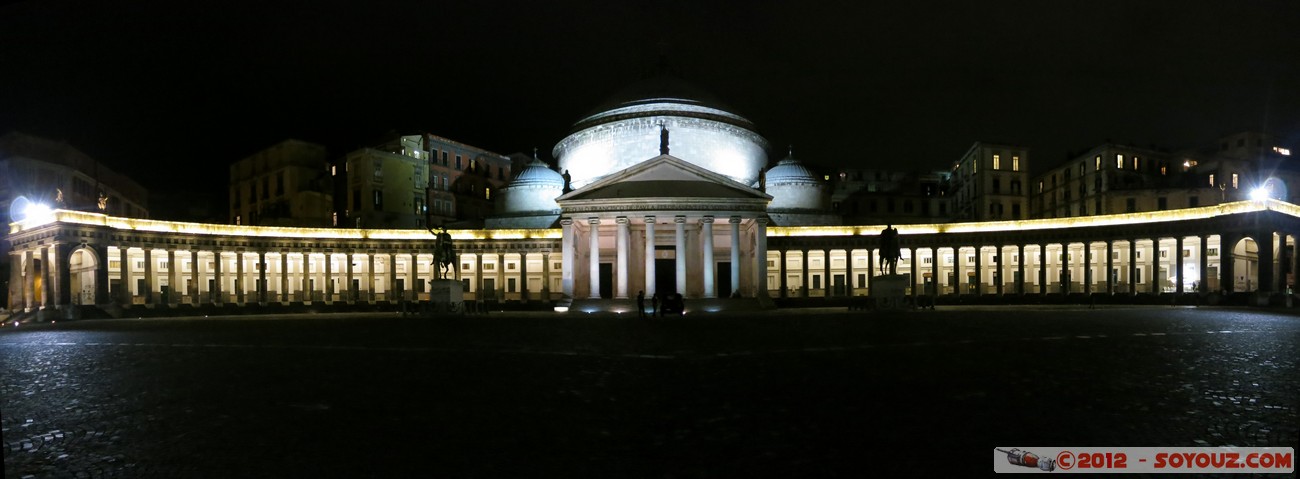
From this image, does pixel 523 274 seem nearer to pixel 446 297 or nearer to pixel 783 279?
pixel 783 279

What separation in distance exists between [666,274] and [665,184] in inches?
350

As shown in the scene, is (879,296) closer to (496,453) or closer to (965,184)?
(496,453)

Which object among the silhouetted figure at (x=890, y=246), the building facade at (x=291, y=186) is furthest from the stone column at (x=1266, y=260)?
the building facade at (x=291, y=186)

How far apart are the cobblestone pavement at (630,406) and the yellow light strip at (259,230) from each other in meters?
37.6

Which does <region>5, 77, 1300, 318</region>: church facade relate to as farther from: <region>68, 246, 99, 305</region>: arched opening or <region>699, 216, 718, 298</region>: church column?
<region>68, 246, 99, 305</region>: arched opening

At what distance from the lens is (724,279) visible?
61625 millimetres

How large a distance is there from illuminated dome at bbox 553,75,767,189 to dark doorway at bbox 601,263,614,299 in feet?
30.9

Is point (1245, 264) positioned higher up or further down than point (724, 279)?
higher up

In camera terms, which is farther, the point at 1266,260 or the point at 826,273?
the point at 826,273

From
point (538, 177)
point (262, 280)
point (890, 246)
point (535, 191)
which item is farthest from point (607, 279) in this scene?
point (890, 246)

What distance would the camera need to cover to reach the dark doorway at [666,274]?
191ft

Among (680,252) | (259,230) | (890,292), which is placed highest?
(259,230)

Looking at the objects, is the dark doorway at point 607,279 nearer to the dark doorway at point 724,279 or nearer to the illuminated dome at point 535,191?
the dark doorway at point 724,279

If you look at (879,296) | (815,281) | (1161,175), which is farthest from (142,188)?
(1161,175)
